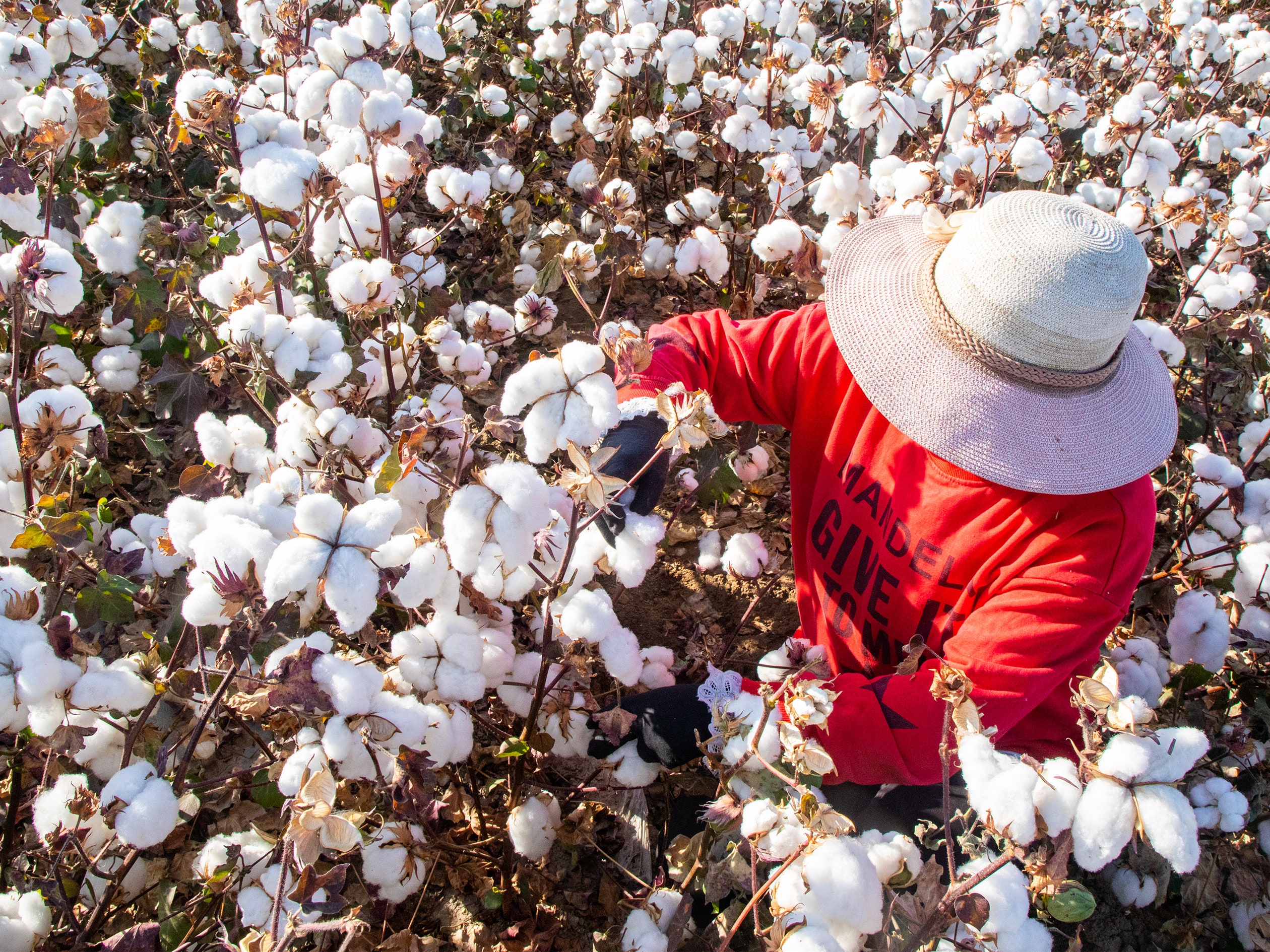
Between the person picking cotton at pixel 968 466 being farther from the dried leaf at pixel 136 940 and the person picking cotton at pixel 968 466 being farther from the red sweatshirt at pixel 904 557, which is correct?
the dried leaf at pixel 136 940

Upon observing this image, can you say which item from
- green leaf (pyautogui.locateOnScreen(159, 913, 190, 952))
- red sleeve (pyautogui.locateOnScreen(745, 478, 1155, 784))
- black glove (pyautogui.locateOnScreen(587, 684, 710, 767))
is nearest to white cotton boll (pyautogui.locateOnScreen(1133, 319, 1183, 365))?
red sleeve (pyautogui.locateOnScreen(745, 478, 1155, 784))

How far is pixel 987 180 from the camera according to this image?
222 centimetres

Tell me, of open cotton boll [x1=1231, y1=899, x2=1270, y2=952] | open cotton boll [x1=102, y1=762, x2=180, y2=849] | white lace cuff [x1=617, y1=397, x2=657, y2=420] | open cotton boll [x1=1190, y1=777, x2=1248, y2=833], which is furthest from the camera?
open cotton boll [x1=1231, y1=899, x2=1270, y2=952]

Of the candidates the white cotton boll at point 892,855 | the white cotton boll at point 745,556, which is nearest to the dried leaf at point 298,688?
the white cotton boll at point 892,855

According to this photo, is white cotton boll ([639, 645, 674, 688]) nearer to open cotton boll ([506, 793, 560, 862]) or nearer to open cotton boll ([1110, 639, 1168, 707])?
open cotton boll ([506, 793, 560, 862])

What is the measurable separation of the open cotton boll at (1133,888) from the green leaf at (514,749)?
4.70 ft

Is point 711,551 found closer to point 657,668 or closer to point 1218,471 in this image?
point 657,668

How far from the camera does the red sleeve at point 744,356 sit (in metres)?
1.83

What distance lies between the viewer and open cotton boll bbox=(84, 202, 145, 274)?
1759 mm

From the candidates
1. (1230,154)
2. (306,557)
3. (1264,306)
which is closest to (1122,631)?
(1264,306)

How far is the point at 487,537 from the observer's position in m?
0.99

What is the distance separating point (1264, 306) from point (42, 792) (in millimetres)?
3546

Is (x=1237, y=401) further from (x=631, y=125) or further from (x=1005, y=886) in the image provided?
(x=1005, y=886)

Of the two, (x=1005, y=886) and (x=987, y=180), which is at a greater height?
(x=987, y=180)
